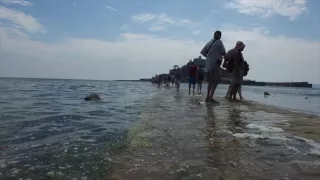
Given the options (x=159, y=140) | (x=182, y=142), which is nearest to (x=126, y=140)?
(x=159, y=140)

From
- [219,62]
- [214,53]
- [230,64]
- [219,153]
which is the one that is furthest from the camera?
[230,64]

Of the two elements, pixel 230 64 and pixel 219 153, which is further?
pixel 230 64

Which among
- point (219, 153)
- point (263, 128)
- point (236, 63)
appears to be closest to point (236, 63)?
point (236, 63)

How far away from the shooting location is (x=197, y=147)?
3805 mm

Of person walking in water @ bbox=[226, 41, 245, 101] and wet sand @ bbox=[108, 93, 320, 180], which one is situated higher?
person walking in water @ bbox=[226, 41, 245, 101]

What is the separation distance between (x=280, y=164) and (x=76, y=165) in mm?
2055

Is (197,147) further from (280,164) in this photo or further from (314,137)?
(314,137)

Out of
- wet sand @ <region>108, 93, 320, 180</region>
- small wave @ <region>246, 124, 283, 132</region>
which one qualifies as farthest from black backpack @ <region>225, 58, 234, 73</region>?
wet sand @ <region>108, 93, 320, 180</region>

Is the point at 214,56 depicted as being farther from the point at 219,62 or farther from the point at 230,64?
the point at 230,64

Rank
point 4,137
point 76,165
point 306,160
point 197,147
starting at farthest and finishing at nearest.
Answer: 1. point 4,137
2. point 197,147
3. point 306,160
4. point 76,165

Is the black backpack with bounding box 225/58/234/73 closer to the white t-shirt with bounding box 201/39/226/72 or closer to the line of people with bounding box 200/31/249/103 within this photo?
the line of people with bounding box 200/31/249/103

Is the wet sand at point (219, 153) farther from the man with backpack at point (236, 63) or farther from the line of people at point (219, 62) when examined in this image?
the man with backpack at point (236, 63)

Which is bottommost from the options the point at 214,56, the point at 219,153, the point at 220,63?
the point at 219,153

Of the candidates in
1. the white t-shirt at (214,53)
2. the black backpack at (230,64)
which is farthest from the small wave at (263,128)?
the black backpack at (230,64)
